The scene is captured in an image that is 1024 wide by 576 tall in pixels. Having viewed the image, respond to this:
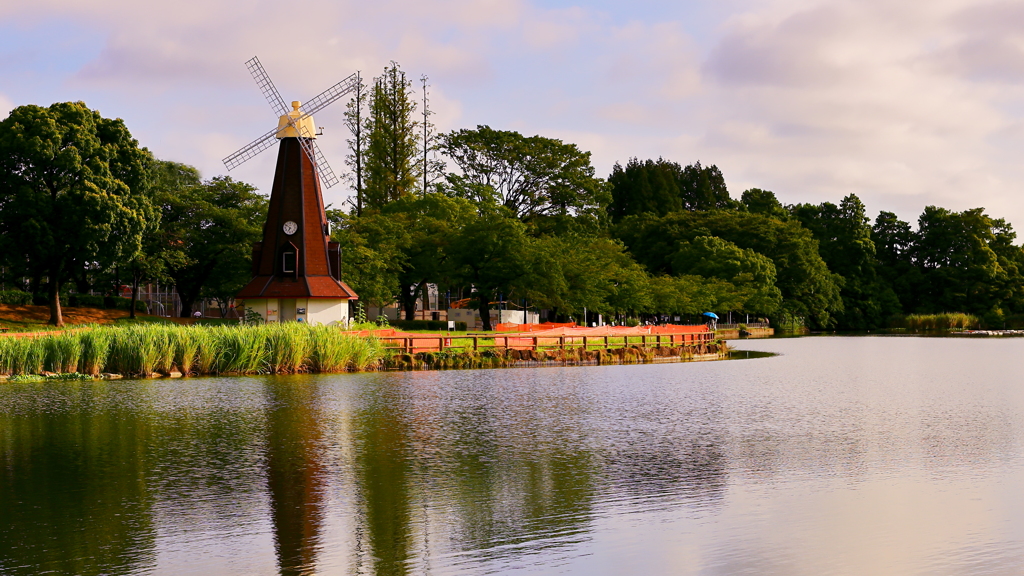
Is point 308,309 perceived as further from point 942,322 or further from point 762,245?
point 942,322

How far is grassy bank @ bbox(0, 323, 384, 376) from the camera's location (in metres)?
31.4

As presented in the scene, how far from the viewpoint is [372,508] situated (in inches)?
467

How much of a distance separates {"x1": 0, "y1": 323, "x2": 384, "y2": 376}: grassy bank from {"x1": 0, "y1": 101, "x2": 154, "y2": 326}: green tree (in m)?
16.7

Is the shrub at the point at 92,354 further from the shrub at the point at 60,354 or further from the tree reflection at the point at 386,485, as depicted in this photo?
the tree reflection at the point at 386,485

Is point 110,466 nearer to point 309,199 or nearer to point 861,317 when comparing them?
point 309,199

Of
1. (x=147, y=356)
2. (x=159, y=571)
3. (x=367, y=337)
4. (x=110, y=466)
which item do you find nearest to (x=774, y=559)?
(x=159, y=571)

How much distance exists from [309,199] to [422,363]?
51.7 ft

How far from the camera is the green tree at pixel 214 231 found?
2240 inches

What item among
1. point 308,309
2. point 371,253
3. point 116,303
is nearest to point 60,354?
point 308,309

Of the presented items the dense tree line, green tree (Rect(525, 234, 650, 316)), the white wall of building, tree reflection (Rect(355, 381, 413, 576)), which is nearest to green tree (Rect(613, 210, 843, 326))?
the dense tree line

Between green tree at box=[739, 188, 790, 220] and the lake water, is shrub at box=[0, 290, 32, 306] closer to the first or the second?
the lake water

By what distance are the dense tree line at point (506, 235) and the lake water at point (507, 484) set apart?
27.2m

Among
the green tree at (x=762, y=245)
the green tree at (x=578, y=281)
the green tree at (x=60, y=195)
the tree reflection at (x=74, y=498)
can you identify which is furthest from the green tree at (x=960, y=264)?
the tree reflection at (x=74, y=498)

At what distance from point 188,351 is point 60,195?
20871 millimetres
